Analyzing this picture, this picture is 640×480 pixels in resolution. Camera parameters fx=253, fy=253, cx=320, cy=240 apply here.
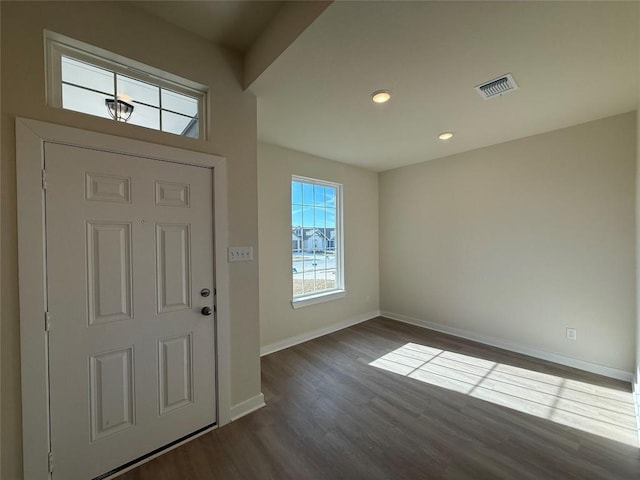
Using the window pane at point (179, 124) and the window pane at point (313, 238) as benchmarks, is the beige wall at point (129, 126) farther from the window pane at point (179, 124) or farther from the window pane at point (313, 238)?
the window pane at point (313, 238)

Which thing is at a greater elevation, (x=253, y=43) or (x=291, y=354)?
(x=253, y=43)

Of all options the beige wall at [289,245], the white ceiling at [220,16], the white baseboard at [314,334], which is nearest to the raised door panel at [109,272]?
the white ceiling at [220,16]

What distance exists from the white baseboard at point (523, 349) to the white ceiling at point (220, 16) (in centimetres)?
419

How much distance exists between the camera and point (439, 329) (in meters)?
3.91

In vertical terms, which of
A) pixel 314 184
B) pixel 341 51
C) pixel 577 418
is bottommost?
pixel 577 418

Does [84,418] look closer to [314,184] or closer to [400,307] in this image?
[314,184]

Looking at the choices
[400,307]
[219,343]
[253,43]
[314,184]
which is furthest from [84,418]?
[400,307]

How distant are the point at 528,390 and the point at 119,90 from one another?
4.10m

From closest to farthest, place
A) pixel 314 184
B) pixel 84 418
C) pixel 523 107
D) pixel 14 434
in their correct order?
pixel 14 434, pixel 84 418, pixel 523 107, pixel 314 184

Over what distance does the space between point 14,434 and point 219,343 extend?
3.42 ft

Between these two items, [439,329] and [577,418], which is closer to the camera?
[577,418]

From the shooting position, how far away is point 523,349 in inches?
123

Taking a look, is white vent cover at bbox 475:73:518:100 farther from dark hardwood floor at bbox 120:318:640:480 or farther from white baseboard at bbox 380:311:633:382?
white baseboard at bbox 380:311:633:382

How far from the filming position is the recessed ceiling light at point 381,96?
208 cm
